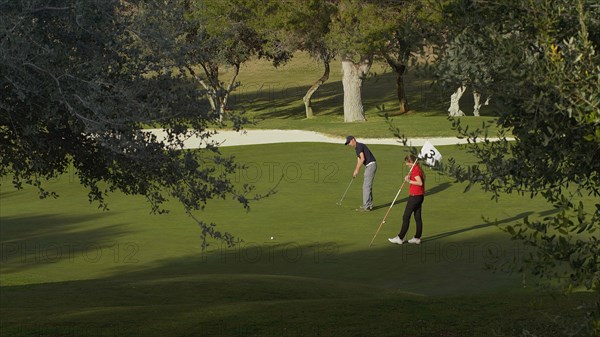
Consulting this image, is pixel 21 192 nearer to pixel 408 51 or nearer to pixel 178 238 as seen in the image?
pixel 178 238

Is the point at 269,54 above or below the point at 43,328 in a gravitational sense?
above

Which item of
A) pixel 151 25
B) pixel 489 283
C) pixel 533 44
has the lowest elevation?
pixel 489 283

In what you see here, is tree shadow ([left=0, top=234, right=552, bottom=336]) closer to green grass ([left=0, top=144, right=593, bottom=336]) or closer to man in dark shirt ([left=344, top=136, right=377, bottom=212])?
green grass ([left=0, top=144, right=593, bottom=336])

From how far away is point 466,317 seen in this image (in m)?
12.8

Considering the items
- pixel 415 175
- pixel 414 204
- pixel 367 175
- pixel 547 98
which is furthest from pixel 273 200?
pixel 547 98

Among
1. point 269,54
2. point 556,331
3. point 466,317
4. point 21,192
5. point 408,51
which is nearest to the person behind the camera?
point 408,51

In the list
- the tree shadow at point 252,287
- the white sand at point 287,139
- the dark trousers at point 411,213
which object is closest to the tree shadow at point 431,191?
the dark trousers at point 411,213

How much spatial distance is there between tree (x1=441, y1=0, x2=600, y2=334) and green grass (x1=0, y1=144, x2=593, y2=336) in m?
0.65

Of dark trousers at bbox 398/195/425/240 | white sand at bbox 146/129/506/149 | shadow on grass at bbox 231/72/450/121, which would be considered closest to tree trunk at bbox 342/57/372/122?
shadow on grass at bbox 231/72/450/121

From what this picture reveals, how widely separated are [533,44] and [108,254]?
1467 cm

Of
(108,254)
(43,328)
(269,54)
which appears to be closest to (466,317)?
(43,328)

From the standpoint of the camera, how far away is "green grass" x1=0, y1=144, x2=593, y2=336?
12495 mm

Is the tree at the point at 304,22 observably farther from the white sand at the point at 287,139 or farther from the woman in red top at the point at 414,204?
the woman in red top at the point at 414,204

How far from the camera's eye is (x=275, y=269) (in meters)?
18.7
